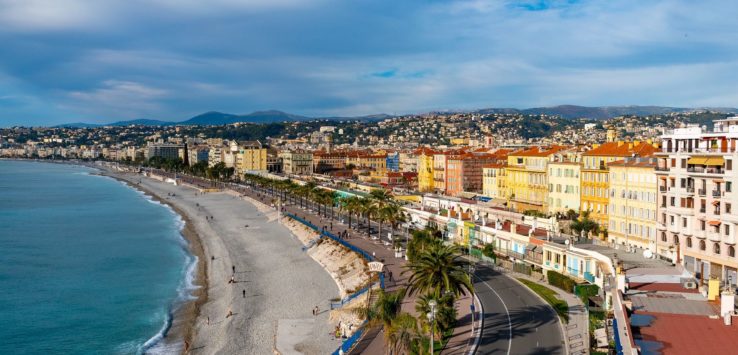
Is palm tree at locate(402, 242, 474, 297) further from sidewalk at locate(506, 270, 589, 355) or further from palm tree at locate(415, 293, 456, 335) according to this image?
sidewalk at locate(506, 270, 589, 355)

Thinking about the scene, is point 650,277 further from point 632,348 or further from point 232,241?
point 232,241

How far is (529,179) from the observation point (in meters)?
72.3

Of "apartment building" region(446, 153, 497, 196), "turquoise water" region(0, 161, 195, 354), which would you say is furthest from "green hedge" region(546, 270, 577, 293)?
"apartment building" region(446, 153, 497, 196)

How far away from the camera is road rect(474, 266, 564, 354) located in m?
28.5

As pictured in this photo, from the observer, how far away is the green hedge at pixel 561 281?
Result: 3938cm

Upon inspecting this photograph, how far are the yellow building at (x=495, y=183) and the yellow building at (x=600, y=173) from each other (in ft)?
59.6

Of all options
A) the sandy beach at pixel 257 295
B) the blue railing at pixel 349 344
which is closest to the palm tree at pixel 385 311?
the blue railing at pixel 349 344

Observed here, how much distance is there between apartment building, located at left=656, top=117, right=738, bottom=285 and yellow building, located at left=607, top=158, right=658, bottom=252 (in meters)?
2.98

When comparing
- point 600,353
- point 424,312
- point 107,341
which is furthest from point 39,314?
point 600,353

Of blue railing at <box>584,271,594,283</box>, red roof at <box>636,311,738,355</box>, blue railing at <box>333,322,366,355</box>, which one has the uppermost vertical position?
red roof at <box>636,311,738,355</box>

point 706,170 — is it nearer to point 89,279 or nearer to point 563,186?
point 563,186

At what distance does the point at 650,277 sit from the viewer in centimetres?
3048

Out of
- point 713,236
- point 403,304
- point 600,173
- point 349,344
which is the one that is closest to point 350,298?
point 403,304

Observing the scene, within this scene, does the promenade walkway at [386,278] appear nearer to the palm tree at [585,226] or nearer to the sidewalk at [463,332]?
the sidewalk at [463,332]
